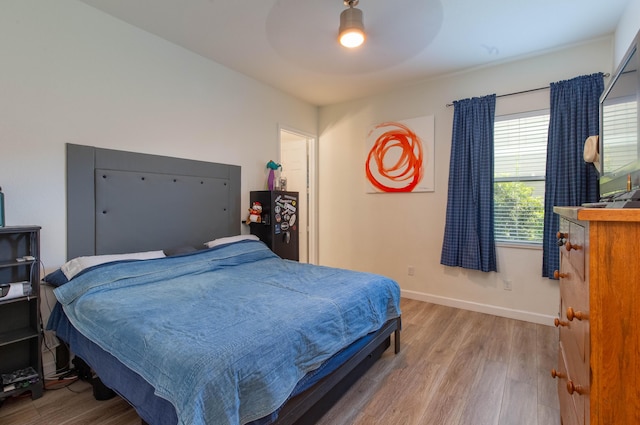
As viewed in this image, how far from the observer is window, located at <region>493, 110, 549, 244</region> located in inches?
121

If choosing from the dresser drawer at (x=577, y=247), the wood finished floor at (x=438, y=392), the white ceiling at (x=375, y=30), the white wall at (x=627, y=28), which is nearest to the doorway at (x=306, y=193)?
the white ceiling at (x=375, y=30)

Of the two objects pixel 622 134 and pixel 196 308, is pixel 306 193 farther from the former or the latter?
pixel 622 134

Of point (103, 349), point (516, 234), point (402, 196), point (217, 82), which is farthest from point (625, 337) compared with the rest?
point (217, 82)

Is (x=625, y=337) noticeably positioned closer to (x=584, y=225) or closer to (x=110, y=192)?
(x=584, y=225)

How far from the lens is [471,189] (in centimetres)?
333

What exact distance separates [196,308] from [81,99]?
6.40 ft

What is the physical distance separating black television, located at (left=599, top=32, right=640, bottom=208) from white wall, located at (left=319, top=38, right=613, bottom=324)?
62.9 inches

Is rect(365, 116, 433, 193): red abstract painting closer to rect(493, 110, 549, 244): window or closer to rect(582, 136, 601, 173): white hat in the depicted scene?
rect(493, 110, 549, 244): window

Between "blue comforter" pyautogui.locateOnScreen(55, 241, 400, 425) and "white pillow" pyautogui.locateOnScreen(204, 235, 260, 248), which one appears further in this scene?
"white pillow" pyautogui.locateOnScreen(204, 235, 260, 248)

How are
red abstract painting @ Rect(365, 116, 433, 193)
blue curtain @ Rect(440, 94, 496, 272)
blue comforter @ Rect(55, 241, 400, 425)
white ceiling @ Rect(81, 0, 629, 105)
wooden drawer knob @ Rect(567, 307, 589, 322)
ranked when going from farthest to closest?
red abstract painting @ Rect(365, 116, 433, 193)
blue curtain @ Rect(440, 94, 496, 272)
white ceiling @ Rect(81, 0, 629, 105)
blue comforter @ Rect(55, 241, 400, 425)
wooden drawer knob @ Rect(567, 307, 589, 322)

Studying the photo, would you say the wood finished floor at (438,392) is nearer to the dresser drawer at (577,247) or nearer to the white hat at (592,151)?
the dresser drawer at (577,247)

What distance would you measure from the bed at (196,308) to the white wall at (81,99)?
0.14 meters

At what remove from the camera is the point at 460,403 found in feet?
6.15

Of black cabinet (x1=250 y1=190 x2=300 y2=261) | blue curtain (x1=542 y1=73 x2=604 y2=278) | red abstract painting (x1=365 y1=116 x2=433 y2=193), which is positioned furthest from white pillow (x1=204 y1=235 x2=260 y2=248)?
blue curtain (x1=542 y1=73 x2=604 y2=278)
